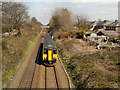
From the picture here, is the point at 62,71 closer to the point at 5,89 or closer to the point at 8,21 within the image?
the point at 5,89

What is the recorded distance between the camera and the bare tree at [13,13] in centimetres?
3556

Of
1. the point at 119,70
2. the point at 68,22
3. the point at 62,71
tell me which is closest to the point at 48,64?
the point at 62,71

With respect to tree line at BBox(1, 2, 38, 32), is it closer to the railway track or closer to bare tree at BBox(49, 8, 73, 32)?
bare tree at BBox(49, 8, 73, 32)

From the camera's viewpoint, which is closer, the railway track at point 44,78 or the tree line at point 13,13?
the railway track at point 44,78

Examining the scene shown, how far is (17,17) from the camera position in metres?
39.1

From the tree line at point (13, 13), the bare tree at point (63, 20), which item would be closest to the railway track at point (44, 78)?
the tree line at point (13, 13)

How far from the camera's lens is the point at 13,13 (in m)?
37.3

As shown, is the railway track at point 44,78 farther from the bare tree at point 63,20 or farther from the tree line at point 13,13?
the bare tree at point 63,20

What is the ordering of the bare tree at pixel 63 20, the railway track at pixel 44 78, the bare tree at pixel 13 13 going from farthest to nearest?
the bare tree at pixel 63 20 < the bare tree at pixel 13 13 < the railway track at pixel 44 78

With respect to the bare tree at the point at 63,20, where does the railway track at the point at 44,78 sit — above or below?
below

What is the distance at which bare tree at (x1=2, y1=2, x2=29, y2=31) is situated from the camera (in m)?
35.6

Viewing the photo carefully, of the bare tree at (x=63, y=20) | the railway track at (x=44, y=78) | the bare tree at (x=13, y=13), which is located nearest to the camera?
the railway track at (x=44, y=78)

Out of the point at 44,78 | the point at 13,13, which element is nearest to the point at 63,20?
the point at 13,13

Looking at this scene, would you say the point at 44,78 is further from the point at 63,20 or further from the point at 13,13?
the point at 63,20
